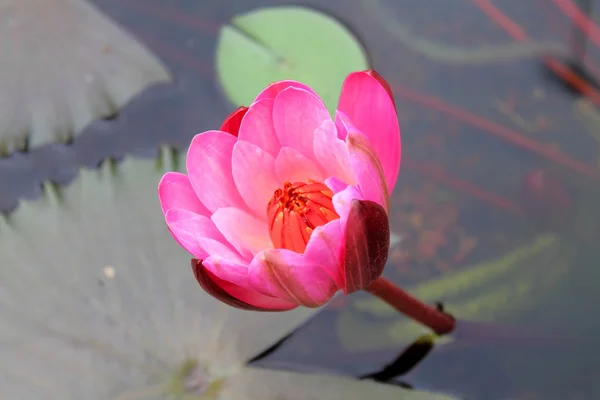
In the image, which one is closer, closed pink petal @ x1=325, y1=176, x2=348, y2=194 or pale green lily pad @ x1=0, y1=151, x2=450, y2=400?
closed pink petal @ x1=325, y1=176, x2=348, y2=194

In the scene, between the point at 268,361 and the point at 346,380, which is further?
the point at 268,361

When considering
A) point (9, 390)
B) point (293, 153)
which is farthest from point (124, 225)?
point (293, 153)

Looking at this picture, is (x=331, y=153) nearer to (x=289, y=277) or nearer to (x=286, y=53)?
(x=289, y=277)

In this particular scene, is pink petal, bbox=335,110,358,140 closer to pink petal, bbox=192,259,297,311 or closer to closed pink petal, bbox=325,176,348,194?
closed pink petal, bbox=325,176,348,194

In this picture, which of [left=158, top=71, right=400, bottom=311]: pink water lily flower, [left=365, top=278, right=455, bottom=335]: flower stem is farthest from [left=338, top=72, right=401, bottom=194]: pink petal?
[left=365, top=278, right=455, bottom=335]: flower stem

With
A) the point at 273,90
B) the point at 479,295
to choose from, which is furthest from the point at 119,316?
the point at 479,295

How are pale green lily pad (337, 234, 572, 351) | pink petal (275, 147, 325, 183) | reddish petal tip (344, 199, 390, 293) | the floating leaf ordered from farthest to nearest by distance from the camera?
the floating leaf < pale green lily pad (337, 234, 572, 351) < pink petal (275, 147, 325, 183) < reddish petal tip (344, 199, 390, 293)

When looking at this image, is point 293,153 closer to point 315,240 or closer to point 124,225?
point 315,240
